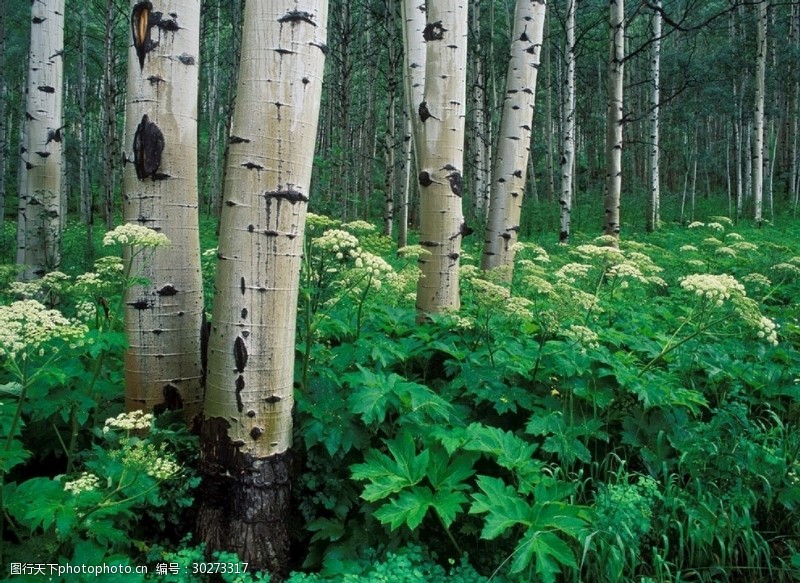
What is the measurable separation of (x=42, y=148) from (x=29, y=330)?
229 inches

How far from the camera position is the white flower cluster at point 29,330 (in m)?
1.88

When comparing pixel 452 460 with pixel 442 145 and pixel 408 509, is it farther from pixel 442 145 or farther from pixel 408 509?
pixel 442 145

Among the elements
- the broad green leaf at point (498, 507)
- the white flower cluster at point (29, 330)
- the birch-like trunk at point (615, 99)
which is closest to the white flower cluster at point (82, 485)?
the white flower cluster at point (29, 330)

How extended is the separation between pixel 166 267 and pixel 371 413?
1341 millimetres

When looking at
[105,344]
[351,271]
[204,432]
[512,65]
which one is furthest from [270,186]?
[512,65]

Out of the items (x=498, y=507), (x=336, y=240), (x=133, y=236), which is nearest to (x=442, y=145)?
(x=336, y=240)

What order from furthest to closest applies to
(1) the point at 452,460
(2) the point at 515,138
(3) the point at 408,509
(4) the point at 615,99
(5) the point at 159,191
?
1. (4) the point at 615,99
2. (2) the point at 515,138
3. (5) the point at 159,191
4. (1) the point at 452,460
5. (3) the point at 408,509

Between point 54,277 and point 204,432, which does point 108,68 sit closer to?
point 54,277

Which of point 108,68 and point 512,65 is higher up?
point 108,68

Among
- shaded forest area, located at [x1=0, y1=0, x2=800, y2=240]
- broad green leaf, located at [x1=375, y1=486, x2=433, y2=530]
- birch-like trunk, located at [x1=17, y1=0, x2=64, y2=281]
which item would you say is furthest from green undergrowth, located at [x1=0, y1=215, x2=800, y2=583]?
shaded forest area, located at [x1=0, y1=0, x2=800, y2=240]

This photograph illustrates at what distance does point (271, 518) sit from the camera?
233 cm

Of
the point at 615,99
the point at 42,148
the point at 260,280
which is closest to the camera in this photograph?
the point at 260,280

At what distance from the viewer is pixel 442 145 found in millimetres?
3918

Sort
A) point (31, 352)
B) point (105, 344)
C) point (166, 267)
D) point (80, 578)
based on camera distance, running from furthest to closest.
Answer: point (166, 267) → point (105, 344) → point (31, 352) → point (80, 578)
